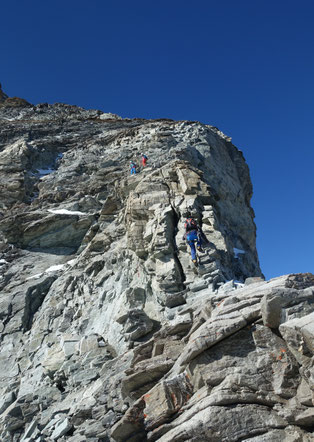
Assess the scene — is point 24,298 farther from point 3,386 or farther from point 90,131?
point 90,131

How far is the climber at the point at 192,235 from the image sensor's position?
51.3ft

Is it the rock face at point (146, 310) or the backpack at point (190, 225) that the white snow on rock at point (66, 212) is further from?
the backpack at point (190, 225)

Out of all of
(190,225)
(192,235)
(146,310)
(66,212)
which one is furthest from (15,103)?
(146,310)

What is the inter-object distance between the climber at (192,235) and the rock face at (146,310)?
1.69ft

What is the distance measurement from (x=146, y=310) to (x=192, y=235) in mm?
3904

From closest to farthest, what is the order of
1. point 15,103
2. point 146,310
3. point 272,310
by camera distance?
1. point 272,310
2. point 146,310
3. point 15,103

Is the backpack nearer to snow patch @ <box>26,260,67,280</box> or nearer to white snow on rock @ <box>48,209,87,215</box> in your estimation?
snow patch @ <box>26,260,67,280</box>

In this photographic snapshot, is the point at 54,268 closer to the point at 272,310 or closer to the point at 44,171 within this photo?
the point at 44,171

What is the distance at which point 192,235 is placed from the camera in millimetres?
16031

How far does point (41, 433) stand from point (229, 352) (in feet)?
27.2

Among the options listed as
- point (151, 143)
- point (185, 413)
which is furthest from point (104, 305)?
point (151, 143)

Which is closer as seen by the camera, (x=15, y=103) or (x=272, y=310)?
(x=272, y=310)

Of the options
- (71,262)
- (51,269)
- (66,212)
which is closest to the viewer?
(71,262)

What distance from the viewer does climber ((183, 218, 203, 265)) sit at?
616 inches
